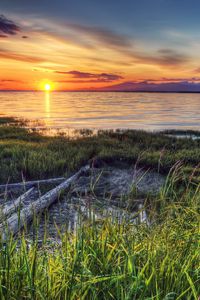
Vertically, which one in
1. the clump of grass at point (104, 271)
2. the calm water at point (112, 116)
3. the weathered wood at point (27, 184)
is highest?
the calm water at point (112, 116)

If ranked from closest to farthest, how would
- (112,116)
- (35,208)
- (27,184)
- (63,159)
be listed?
(35,208) → (27,184) → (63,159) → (112,116)

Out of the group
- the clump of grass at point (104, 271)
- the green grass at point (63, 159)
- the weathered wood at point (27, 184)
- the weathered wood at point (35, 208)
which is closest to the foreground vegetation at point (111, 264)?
the clump of grass at point (104, 271)

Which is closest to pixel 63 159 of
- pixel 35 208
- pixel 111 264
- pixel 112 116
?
pixel 35 208

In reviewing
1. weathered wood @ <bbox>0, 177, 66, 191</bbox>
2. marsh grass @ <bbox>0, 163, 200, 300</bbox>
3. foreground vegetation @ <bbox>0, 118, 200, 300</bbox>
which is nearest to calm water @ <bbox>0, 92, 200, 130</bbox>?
weathered wood @ <bbox>0, 177, 66, 191</bbox>

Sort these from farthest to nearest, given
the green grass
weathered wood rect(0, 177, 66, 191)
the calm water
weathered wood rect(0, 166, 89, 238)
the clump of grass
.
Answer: the calm water, the green grass, weathered wood rect(0, 177, 66, 191), weathered wood rect(0, 166, 89, 238), the clump of grass

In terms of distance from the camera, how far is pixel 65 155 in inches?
557

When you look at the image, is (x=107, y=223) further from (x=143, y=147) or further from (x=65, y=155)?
(x=143, y=147)

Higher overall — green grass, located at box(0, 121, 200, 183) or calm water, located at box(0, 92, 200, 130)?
calm water, located at box(0, 92, 200, 130)

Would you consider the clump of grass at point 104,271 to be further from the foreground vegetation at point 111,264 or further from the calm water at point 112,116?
the calm water at point 112,116

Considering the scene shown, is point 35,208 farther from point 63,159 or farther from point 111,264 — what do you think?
point 63,159

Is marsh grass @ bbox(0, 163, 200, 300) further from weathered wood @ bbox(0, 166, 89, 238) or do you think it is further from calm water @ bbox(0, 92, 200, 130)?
calm water @ bbox(0, 92, 200, 130)

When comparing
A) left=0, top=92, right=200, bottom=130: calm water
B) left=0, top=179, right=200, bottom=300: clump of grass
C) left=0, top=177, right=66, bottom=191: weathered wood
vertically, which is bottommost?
left=0, top=177, right=66, bottom=191: weathered wood

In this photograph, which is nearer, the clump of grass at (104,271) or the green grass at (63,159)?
the clump of grass at (104,271)

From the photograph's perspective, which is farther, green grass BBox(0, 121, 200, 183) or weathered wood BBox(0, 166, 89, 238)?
green grass BBox(0, 121, 200, 183)
